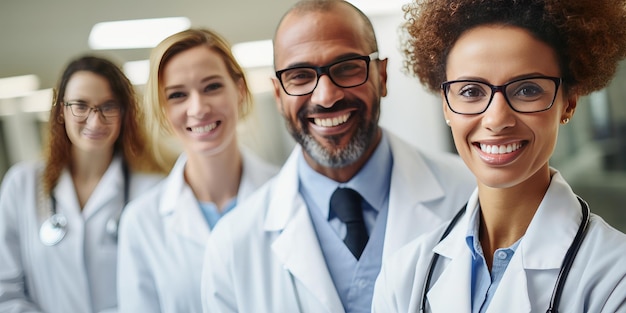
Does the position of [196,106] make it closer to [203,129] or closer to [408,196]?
[203,129]

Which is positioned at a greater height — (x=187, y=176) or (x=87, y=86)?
(x=87, y=86)

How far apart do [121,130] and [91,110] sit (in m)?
0.08

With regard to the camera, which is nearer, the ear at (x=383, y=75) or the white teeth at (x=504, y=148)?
the white teeth at (x=504, y=148)

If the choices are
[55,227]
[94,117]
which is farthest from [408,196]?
[55,227]

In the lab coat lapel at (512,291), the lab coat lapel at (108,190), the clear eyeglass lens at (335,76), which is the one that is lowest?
the lab coat lapel at (512,291)

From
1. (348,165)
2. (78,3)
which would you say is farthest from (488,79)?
(78,3)

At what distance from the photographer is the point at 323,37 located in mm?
1232

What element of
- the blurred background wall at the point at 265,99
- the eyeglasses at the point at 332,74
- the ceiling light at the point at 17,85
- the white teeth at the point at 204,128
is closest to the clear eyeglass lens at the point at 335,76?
the eyeglasses at the point at 332,74

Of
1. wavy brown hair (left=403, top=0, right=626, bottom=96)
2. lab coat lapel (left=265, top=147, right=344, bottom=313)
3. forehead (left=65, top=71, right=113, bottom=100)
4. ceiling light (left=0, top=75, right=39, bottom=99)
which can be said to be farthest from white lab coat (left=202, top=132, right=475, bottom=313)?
ceiling light (left=0, top=75, right=39, bottom=99)

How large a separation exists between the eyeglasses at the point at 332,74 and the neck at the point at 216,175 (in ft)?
0.91

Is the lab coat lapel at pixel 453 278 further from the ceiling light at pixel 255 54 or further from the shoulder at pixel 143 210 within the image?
the shoulder at pixel 143 210

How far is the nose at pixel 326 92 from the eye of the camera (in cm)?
122

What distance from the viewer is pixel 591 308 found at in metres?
0.90

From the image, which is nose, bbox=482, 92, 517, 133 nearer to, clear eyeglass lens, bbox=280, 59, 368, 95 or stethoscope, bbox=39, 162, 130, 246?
clear eyeglass lens, bbox=280, 59, 368, 95
